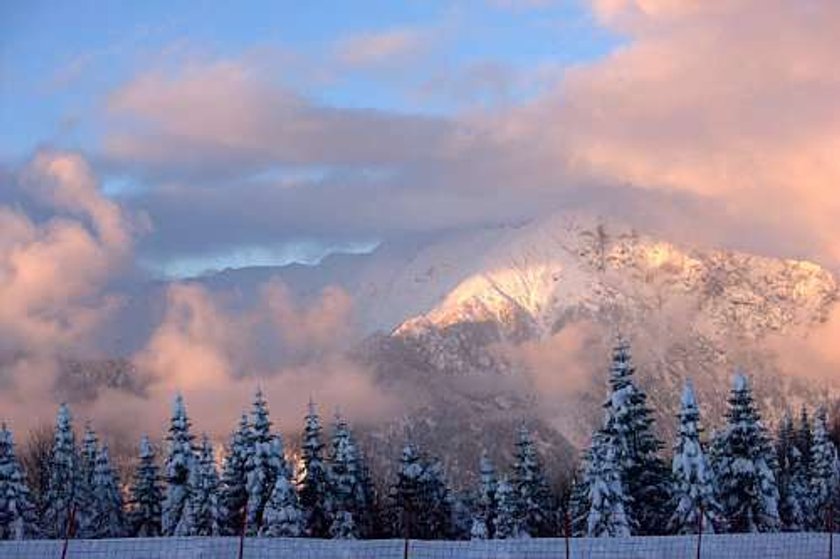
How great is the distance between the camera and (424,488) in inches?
2579

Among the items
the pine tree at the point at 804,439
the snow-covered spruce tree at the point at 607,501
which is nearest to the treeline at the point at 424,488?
the snow-covered spruce tree at the point at 607,501

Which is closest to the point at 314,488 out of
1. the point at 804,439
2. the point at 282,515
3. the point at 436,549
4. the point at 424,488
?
the point at 282,515

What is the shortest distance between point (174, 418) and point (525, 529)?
58.3ft

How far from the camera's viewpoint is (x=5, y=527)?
56.9 metres

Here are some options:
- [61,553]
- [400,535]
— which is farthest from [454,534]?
[61,553]

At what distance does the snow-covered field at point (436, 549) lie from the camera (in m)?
28.8

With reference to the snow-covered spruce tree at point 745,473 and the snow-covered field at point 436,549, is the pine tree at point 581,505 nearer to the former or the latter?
the snow-covered spruce tree at point 745,473

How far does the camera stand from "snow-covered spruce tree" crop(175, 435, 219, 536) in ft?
188

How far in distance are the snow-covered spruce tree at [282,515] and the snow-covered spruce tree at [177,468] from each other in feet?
26.7

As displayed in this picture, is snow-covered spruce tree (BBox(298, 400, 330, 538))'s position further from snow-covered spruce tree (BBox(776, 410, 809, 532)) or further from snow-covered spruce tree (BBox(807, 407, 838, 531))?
snow-covered spruce tree (BBox(807, 407, 838, 531))

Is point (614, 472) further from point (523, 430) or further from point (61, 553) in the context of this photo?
point (61, 553)

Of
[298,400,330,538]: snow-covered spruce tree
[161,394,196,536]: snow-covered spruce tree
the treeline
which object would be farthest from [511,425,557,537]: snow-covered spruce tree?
[161,394,196,536]: snow-covered spruce tree

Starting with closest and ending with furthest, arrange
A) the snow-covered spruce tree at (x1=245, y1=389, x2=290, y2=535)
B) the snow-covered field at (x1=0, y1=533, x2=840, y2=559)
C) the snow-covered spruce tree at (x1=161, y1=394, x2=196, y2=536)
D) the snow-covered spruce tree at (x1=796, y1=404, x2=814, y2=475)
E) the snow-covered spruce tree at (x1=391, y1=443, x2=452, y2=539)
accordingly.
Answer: the snow-covered field at (x1=0, y1=533, x2=840, y2=559) < the snow-covered spruce tree at (x1=245, y1=389, x2=290, y2=535) < the snow-covered spruce tree at (x1=161, y1=394, x2=196, y2=536) < the snow-covered spruce tree at (x1=391, y1=443, x2=452, y2=539) < the snow-covered spruce tree at (x1=796, y1=404, x2=814, y2=475)

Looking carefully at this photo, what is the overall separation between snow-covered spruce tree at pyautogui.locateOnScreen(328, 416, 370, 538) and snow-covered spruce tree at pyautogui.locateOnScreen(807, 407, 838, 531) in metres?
→ 24.9
